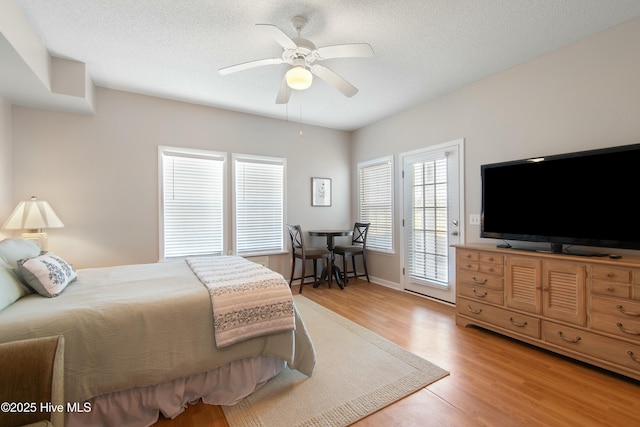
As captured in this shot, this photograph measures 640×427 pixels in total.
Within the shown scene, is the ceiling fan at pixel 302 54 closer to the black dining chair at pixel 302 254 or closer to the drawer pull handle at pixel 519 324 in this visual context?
the black dining chair at pixel 302 254

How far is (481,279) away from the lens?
285cm

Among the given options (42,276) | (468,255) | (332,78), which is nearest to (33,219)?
(42,276)

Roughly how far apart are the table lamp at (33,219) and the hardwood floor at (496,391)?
2.34 m

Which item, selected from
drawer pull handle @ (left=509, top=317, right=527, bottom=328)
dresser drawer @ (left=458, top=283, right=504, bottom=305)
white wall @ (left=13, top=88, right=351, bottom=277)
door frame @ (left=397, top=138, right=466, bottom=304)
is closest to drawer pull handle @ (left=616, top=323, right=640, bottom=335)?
drawer pull handle @ (left=509, top=317, right=527, bottom=328)

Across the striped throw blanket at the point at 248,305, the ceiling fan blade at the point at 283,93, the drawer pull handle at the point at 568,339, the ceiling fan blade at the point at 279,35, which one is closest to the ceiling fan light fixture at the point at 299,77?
the ceiling fan blade at the point at 279,35

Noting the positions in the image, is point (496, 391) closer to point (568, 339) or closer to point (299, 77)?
point (568, 339)

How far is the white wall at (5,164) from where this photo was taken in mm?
2830

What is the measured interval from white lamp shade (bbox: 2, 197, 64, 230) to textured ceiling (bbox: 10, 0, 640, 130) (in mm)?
1473

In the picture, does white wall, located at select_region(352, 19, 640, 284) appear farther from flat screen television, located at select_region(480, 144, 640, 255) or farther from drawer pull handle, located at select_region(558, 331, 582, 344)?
drawer pull handle, located at select_region(558, 331, 582, 344)

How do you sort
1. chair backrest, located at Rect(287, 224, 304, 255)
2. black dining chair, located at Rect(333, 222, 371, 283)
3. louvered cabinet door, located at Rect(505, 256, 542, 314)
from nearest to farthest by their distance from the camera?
louvered cabinet door, located at Rect(505, 256, 542, 314), chair backrest, located at Rect(287, 224, 304, 255), black dining chair, located at Rect(333, 222, 371, 283)

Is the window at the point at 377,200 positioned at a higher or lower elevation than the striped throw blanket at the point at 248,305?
higher

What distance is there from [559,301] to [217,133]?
4277 millimetres

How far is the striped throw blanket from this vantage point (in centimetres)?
180

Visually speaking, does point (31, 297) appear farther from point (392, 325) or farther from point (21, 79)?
point (392, 325)
